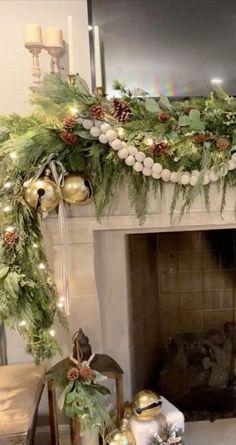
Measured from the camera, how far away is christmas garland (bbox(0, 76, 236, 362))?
153 centimetres

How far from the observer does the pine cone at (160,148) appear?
1544mm

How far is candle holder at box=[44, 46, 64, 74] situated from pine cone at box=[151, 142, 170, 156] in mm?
648

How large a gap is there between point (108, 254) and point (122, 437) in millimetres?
688

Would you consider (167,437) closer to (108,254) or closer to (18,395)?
(18,395)

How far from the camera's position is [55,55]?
1.93 m

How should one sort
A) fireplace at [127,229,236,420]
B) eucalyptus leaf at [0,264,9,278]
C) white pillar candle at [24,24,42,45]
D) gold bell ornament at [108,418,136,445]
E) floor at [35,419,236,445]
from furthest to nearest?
1. fireplace at [127,229,236,420]
2. floor at [35,419,236,445]
3. white pillar candle at [24,24,42,45]
4. gold bell ornament at [108,418,136,445]
5. eucalyptus leaf at [0,264,9,278]

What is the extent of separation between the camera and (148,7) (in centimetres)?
187

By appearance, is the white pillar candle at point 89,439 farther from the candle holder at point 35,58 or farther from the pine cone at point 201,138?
the candle holder at point 35,58

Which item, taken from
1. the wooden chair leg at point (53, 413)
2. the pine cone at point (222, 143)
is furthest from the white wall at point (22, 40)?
the wooden chair leg at point (53, 413)

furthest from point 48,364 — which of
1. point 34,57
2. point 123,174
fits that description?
point 34,57

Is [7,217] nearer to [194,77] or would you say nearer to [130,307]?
→ [130,307]

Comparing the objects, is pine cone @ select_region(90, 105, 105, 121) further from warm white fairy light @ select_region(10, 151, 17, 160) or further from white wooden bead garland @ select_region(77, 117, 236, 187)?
warm white fairy light @ select_region(10, 151, 17, 160)

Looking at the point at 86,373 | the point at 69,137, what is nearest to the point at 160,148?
the point at 69,137

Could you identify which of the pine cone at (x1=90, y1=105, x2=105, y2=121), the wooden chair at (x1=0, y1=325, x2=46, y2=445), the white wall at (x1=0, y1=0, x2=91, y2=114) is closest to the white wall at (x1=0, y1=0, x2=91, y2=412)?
the white wall at (x1=0, y1=0, x2=91, y2=114)
